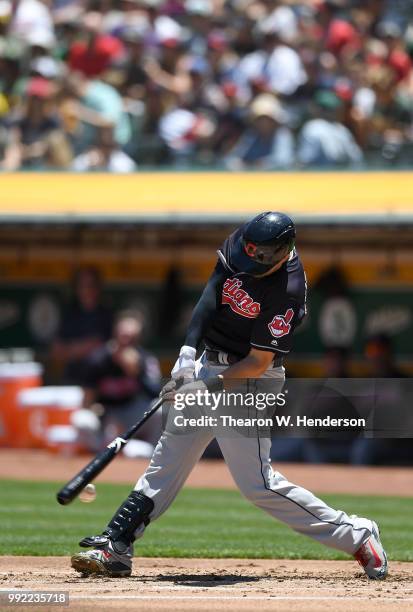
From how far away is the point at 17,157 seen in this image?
41.5ft

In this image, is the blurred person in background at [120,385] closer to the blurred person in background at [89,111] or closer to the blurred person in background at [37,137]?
the blurred person in background at [37,137]

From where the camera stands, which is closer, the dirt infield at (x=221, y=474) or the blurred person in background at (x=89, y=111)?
the dirt infield at (x=221, y=474)

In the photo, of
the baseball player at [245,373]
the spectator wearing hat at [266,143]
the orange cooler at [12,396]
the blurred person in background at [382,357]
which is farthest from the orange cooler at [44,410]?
the baseball player at [245,373]

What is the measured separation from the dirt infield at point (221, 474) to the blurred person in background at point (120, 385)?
352 mm

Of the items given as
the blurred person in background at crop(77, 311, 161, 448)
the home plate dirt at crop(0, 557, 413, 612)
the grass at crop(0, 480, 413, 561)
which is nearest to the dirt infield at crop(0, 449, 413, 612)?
the home plate dirt at crop(0, 557, 413, 612)

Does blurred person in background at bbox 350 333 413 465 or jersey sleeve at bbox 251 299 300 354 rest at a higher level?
jersey sleeve at bbox 251 299 300 354

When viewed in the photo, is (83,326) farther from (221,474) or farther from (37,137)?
(221,474)

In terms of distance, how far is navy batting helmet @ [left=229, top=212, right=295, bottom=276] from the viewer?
5.36 meters

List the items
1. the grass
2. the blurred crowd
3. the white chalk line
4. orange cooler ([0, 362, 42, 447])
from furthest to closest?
orange cooler ([0, 362, 42, 447]) → the blurred crowd → the grass → the white chalk line

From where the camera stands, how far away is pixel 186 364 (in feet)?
18.0

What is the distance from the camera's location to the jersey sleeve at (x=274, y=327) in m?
5.38

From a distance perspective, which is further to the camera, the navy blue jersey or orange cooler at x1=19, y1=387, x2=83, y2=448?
orange cooler at x1=19, y1=387, x2=83, y2=448

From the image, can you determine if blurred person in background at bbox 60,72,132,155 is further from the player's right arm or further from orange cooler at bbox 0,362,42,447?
the player's right arm

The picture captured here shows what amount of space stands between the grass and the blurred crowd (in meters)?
3.63
